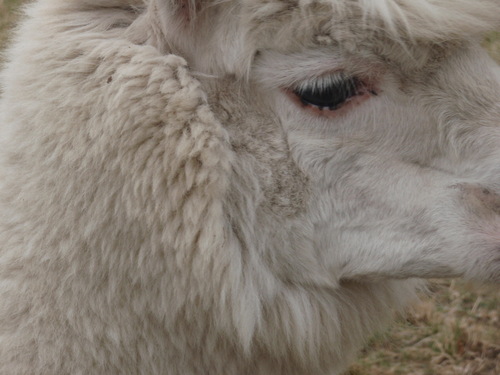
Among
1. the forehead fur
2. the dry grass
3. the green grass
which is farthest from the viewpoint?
the green grass

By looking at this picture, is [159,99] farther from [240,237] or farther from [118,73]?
[240,237]

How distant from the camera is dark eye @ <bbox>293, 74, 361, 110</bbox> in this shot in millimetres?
2088

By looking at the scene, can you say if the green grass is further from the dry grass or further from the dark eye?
the dark eye

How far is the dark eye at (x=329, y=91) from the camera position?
2.09 meters

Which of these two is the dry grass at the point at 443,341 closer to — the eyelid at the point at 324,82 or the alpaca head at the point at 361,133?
the alpaca head at the point at 361,133

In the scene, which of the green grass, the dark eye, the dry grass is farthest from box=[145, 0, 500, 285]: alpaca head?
the green grass

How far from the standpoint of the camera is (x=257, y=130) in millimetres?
2107

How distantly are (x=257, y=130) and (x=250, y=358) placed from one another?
0.63 metres

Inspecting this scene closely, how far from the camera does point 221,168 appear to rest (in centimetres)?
205

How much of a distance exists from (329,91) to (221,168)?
0.34 m

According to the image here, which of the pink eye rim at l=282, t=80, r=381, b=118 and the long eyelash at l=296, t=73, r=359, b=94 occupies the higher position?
the long eyelash at l=296, t=73, r=359, b=94

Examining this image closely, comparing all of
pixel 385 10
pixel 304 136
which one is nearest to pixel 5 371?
pixel 304 136

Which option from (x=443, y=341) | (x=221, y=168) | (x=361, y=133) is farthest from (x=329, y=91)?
(x=443, y=341)

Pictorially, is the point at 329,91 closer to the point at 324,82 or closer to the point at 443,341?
the point at 324,82
